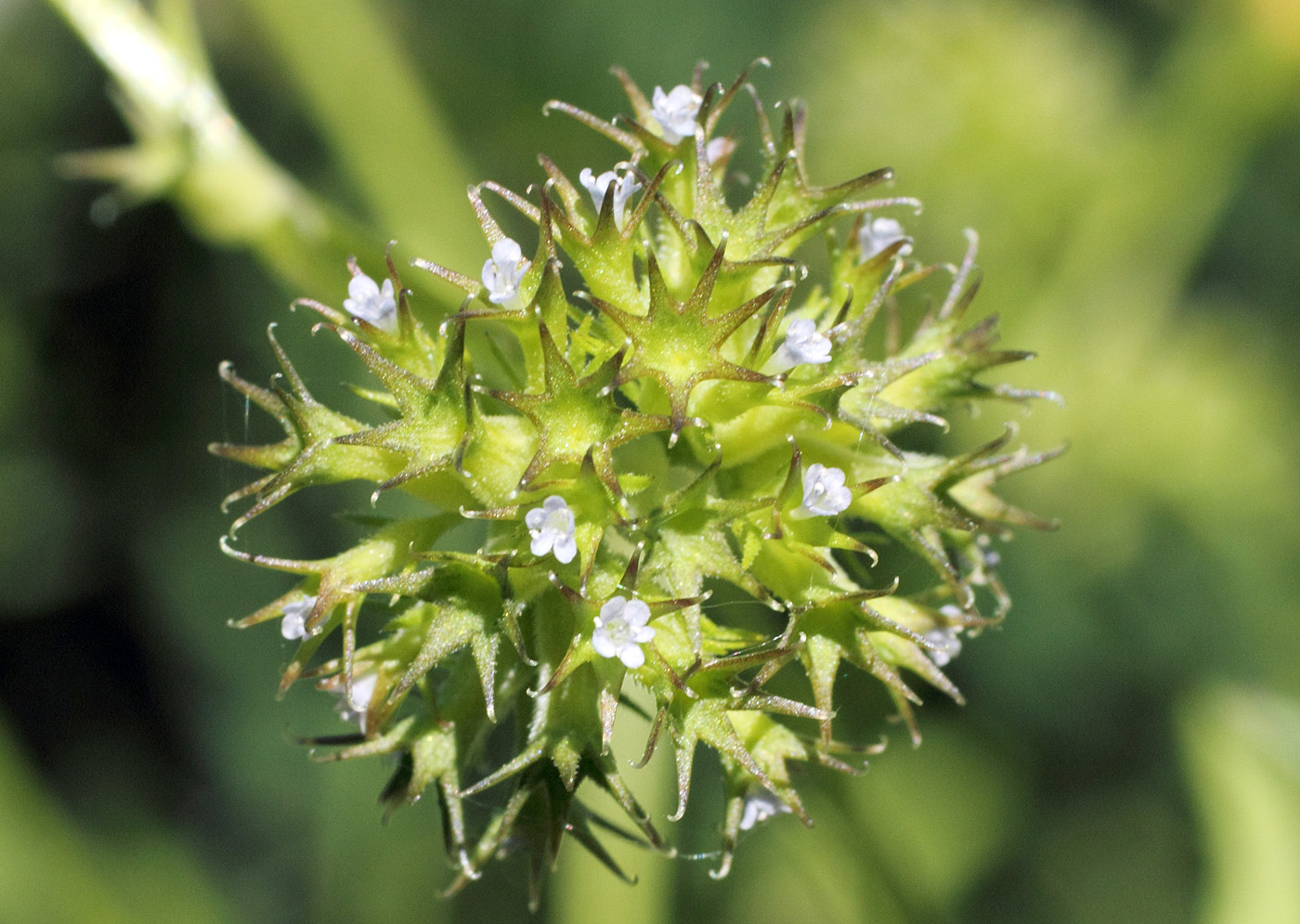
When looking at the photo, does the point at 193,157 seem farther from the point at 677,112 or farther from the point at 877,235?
the point at 877,235

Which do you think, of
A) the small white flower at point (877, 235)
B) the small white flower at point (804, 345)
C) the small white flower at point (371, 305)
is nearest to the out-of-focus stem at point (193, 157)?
the small white flower at point (371, 305)

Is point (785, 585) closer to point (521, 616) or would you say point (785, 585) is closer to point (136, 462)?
point (521, 616)

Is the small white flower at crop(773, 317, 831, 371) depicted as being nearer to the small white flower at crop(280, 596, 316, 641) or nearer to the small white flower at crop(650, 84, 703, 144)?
the small white flower at crop(650, 84, 703, 144)

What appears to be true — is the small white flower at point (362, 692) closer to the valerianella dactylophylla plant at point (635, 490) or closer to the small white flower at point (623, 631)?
the valerianella dactylophylla plant at point (635, 490)

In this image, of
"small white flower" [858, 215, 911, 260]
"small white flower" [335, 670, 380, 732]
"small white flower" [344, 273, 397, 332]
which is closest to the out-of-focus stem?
"small white flower" [344, 273, 397, 332]

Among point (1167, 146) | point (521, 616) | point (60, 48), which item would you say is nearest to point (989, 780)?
point (1167, 146)
